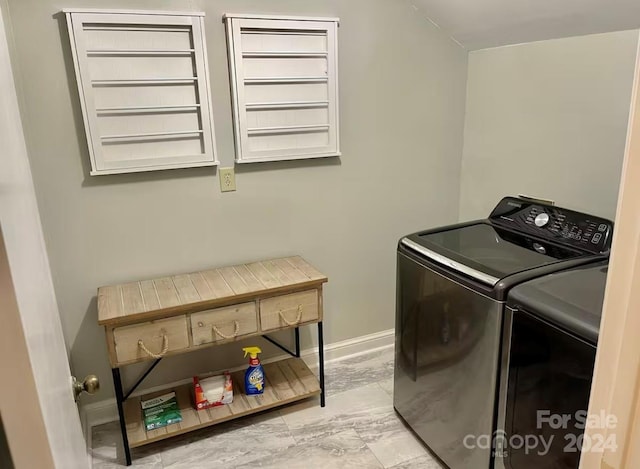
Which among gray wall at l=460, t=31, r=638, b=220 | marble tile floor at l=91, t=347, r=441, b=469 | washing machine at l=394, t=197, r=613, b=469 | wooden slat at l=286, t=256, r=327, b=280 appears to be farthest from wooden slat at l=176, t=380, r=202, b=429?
gray wall at l=460, t=31, r=638, b=220

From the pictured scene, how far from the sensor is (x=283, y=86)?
223cm

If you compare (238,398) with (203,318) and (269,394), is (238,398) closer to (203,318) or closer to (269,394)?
(269,394)

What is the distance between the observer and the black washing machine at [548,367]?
1.32m

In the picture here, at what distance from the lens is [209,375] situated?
2.37 m

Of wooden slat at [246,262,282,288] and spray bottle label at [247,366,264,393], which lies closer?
wooden slat at [246,262,282,288]

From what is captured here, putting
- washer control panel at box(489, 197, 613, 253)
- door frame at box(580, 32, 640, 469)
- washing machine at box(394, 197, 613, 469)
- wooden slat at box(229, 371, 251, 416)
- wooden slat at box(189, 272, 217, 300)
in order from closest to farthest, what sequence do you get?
1. door frame at box(580, 32, 640, 469)
2. washing machine at box(394, 197, 613, 469)
3. washer control panel at box(489, 197, 613, 253)
4. wooden slat at box(189, 272, 217, 300)
5. wooden slat at box(229, 371, 251, 416)

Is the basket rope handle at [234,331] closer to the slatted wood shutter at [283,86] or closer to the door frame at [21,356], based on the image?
the slatted wood shutter at [283,86]

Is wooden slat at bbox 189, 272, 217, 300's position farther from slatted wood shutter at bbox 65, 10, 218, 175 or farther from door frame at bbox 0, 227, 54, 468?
door frame at bbox 0, 227, 54, 468

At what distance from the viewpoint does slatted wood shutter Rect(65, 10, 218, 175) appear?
187 centimetres

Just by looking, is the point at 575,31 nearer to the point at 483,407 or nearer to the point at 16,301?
the point at 483,407

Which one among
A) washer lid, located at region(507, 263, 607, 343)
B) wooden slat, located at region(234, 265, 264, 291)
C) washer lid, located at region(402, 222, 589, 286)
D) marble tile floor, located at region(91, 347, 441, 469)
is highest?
washer lid, located at region(402, 222, 589, 286)

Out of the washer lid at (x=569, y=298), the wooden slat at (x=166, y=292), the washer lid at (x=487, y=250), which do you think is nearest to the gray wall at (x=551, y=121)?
the washer lid at (x=487, y=250)

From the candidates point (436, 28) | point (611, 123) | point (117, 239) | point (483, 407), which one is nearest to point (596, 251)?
point (611, 123)

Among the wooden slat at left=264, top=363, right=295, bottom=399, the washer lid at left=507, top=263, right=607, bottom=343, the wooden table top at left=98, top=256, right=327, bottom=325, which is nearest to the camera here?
the washer lid at left=507, top=263, right=607, bottom=343
